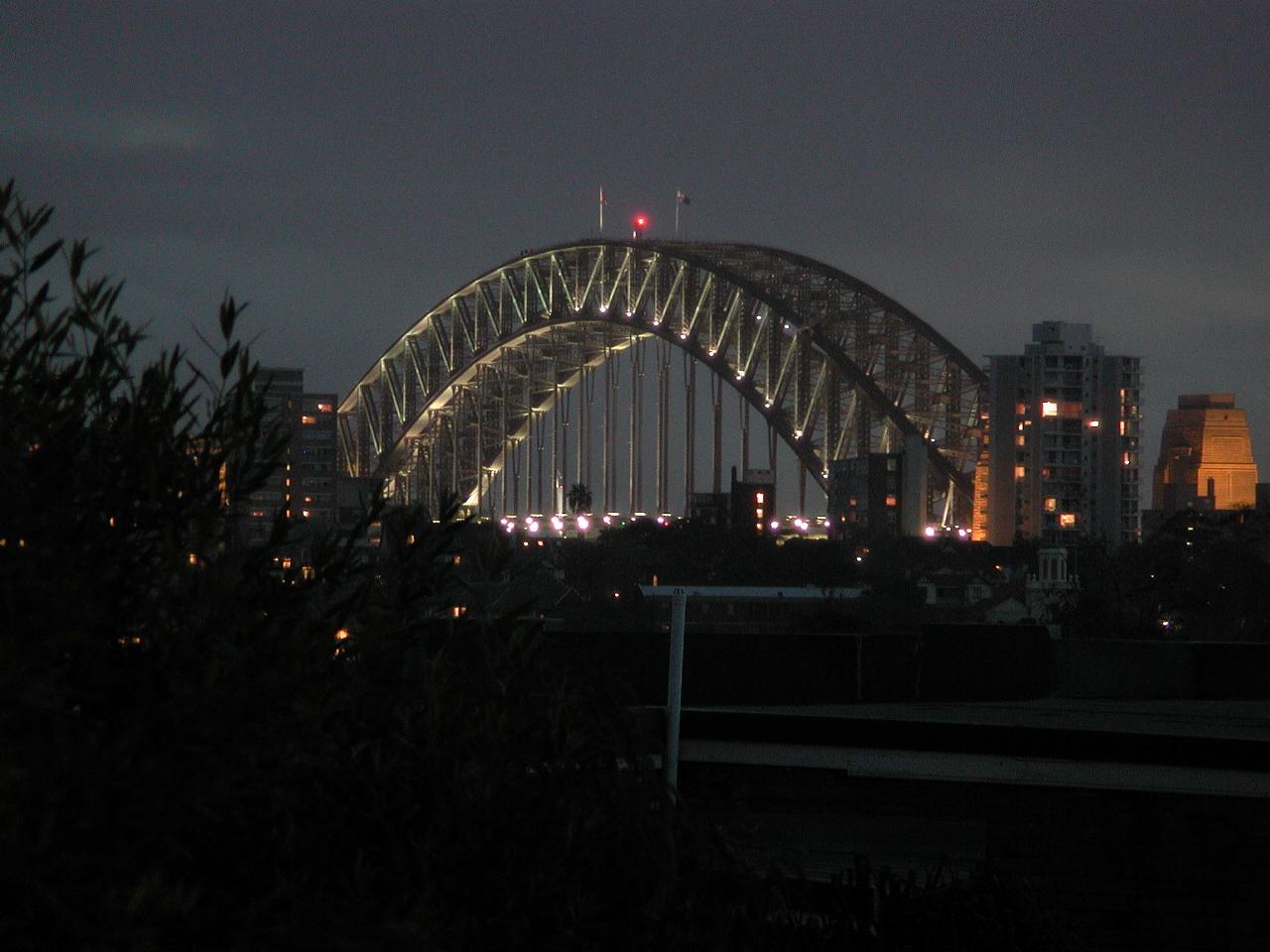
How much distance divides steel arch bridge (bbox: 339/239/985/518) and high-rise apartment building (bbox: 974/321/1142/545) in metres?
1.53

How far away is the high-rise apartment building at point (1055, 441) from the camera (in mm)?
76125

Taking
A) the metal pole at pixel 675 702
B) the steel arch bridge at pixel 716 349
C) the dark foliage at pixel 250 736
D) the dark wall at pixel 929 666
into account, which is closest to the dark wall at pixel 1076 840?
the metal pole at pixel 675 702

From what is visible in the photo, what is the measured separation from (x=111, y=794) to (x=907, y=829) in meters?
4.46

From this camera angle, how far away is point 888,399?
72562mm

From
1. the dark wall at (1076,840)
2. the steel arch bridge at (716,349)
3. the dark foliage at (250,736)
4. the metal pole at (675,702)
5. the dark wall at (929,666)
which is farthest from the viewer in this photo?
the steel arch bridge at (716,349)

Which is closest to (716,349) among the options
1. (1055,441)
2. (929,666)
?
(1055,441)

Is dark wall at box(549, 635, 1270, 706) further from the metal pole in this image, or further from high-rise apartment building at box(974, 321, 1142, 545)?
high-rise apartment building at box(974, 321, 1142, 545)

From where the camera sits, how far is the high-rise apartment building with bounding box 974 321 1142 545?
250 feet

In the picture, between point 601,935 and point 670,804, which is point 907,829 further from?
point 601,935

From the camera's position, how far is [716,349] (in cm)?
7306

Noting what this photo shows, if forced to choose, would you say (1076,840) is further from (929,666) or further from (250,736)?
(250,736)

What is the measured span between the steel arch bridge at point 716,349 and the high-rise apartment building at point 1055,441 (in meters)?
1.53

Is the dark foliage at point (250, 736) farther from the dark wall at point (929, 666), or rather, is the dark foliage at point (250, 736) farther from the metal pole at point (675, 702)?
the dark wall at point (929, 666)

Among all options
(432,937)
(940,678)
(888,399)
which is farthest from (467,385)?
(432,937)
